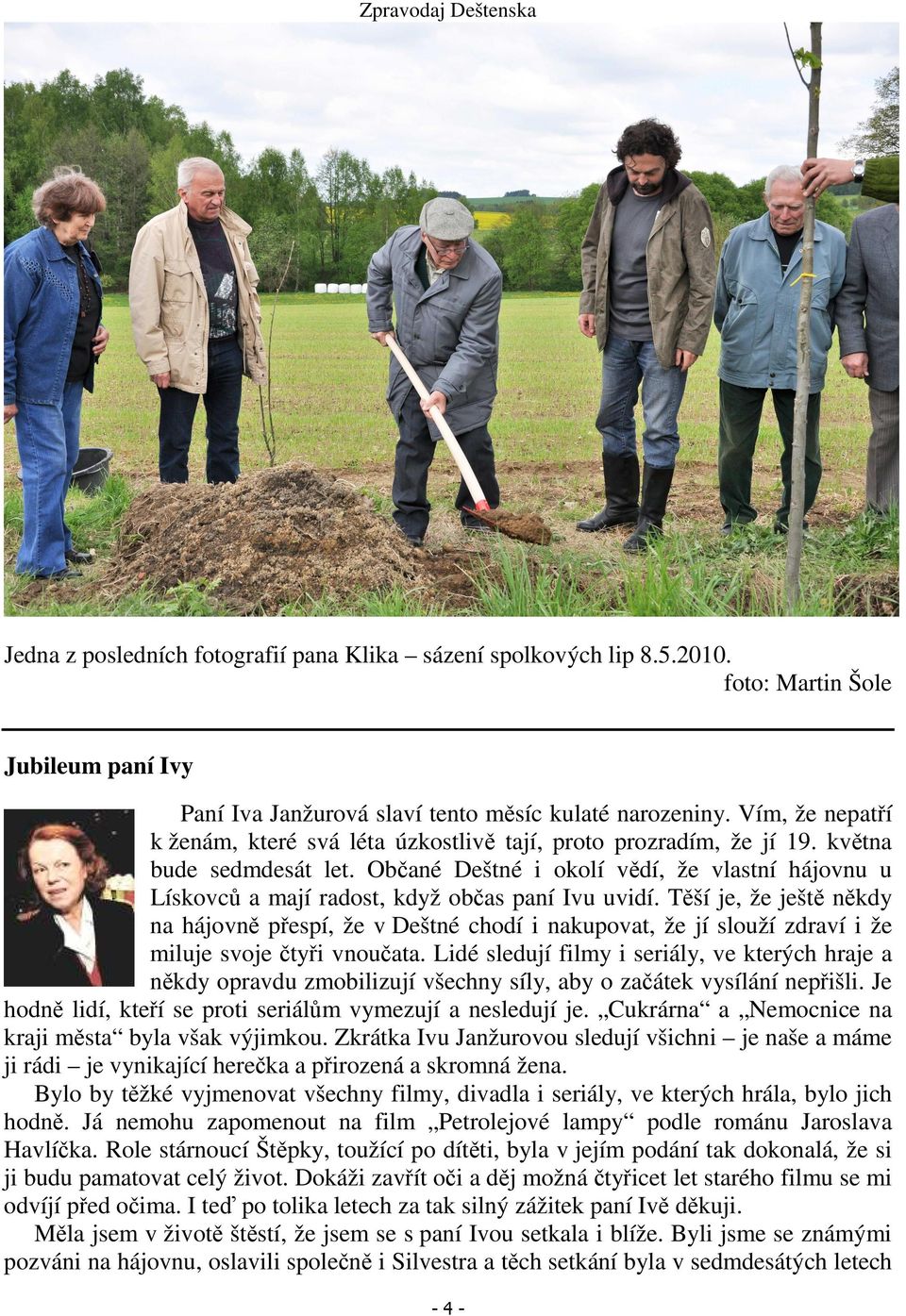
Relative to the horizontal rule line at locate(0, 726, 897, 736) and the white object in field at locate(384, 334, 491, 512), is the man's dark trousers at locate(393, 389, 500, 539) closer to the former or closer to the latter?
the white object in field at locate(384, 334, 491, 512)

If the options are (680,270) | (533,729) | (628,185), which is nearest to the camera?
(533,729)

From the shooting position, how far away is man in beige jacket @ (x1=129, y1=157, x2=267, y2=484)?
5.93 meters

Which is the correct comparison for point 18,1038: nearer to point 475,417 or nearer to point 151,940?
point 151,940

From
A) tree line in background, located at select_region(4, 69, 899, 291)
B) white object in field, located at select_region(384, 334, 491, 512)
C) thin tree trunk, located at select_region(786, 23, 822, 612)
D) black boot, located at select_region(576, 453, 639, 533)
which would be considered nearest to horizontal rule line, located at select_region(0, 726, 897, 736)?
thin tree trunk, located at select_region(786, 23, 822, 612)

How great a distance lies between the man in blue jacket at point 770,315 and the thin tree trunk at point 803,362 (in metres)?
1.53

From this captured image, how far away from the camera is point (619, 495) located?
670 centimetres

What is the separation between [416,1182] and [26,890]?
1.22 meters

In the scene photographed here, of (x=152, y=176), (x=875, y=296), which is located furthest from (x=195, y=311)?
(x=152, y=176)

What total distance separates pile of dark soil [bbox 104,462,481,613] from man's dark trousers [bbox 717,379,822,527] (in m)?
1.62

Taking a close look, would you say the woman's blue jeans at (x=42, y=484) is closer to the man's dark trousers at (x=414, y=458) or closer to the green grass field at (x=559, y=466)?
the green grass field at (x=559, y=466)

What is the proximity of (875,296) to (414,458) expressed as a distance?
2399 millimetres

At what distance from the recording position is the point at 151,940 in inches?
115

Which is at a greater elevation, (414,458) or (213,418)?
(213,418)

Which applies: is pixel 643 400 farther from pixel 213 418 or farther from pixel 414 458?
pixel 213 418
